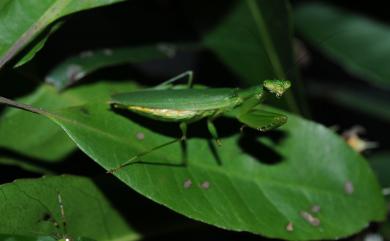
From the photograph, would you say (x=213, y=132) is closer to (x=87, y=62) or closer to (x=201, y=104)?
(x=201, y=104)

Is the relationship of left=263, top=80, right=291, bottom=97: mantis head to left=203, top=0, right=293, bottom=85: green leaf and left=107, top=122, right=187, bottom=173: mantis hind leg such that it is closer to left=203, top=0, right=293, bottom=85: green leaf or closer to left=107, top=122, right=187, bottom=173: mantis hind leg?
left=203, top=0, right=293, bottom=85: green leaf

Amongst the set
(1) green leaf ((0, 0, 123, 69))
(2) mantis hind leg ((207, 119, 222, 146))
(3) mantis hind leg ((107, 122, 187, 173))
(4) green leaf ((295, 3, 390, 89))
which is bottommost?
(4) green leaf ((295, 3, 390, 89))

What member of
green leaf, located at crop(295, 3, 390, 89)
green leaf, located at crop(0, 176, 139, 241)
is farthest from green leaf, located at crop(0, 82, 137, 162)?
green leaf, located at crop(295, 3, 390, 89)

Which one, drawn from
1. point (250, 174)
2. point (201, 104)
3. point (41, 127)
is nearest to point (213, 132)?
point (201, 104)

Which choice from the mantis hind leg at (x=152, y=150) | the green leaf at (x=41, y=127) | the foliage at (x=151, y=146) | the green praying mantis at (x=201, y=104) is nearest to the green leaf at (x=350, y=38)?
the foliage at (x=151, y=146)

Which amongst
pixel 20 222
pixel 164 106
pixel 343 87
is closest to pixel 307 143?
pixel 164 106

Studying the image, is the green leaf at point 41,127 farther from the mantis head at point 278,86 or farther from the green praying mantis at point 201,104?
the mantis head at point 278,86
